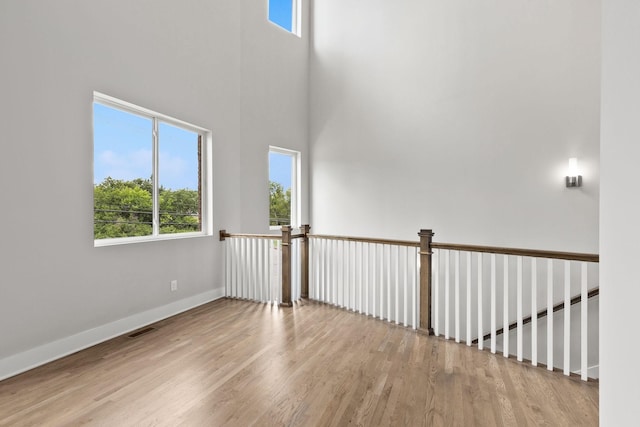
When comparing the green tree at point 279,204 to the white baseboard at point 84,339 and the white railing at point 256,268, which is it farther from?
the white baseboard at point 84,339

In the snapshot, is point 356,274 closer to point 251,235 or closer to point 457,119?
point 251,235

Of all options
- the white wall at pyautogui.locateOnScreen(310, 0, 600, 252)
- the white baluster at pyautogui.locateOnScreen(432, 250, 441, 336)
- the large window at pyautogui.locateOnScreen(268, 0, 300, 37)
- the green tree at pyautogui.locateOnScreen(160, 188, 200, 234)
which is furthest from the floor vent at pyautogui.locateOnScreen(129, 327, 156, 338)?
the large window at pyautogui.locateOnScreen(268, 0, 300, 37)

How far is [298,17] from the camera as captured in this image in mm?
5953

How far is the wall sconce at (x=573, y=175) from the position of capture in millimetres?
3699

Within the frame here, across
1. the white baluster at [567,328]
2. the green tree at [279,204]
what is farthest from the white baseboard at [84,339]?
the white baluster at [567,328]

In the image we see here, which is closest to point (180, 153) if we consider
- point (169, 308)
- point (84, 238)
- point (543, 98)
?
point (84, 238)

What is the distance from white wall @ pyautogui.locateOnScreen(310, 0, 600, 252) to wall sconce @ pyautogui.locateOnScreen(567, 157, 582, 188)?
0.07 m

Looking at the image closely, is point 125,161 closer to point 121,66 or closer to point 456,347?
point 121,66

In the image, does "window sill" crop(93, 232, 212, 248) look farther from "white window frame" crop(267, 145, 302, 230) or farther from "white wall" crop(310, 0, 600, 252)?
"white wall" crop(310, 0, 600, 252)

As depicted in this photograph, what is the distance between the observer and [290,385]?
2.21m

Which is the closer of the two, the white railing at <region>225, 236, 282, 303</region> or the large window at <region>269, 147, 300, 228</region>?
the white railing at <region>225, 236, 282, 303</region>

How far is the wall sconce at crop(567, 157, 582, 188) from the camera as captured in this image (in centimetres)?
370

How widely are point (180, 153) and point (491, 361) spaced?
3.92 m

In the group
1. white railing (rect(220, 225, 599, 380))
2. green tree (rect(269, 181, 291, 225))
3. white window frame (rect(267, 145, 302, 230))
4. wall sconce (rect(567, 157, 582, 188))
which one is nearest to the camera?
white railing (rect(220, 225, 599, 380))
